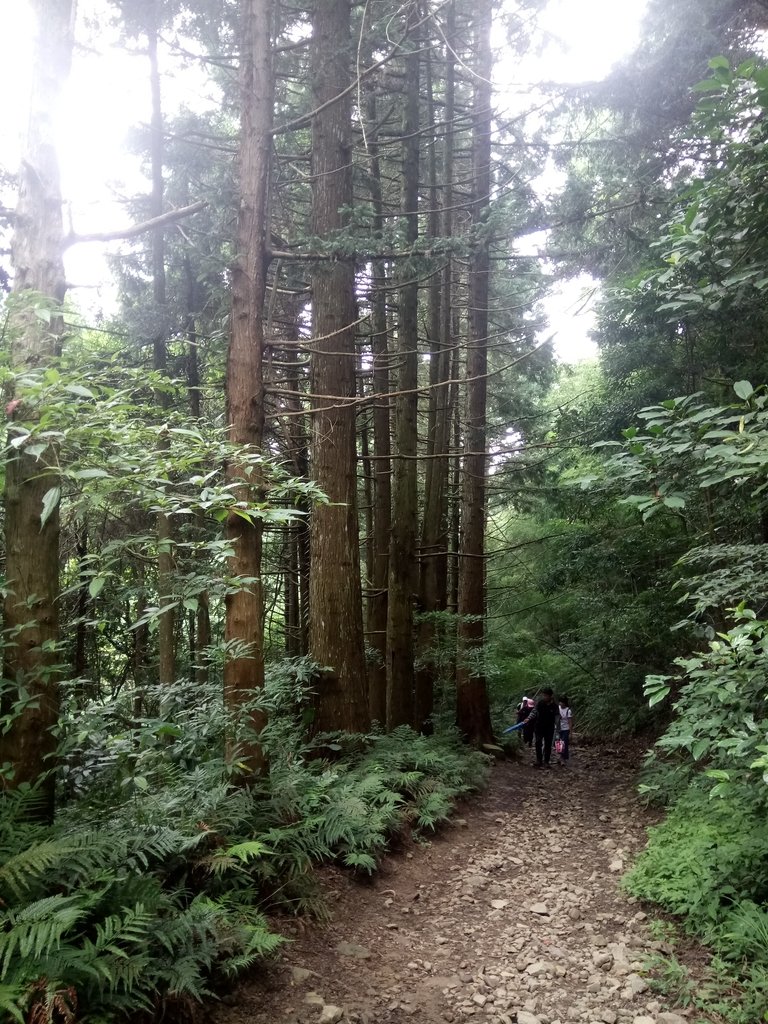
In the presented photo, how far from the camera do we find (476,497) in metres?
11.7

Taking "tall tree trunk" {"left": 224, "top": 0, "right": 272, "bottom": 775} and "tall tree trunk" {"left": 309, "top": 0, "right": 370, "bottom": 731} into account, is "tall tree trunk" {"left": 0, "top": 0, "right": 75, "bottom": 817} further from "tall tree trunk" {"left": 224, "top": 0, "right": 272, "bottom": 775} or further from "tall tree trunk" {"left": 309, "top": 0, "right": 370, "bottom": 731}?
"tall tree trunk" {"left": 309, "top": 0, "right": 370, "bottom": 731}

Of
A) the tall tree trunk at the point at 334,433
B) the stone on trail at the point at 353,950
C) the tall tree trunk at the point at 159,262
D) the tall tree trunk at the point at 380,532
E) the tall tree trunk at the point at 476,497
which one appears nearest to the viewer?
the stone on trail at the point at 353,950

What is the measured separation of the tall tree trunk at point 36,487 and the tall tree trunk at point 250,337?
59.7 inches

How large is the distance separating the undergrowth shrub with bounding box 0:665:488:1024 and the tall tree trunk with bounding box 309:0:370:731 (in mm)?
887

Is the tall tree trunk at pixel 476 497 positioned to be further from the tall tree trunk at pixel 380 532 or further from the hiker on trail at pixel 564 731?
the tall tree trunk at pixel 380 532

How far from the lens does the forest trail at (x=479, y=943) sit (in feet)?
12.7

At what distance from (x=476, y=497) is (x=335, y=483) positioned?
191 inches

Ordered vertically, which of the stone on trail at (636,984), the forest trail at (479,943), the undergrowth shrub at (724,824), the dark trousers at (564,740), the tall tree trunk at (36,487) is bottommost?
the dark trousers at (564,740)

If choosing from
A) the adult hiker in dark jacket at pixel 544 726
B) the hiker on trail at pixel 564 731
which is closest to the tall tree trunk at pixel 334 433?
the adult hiker in dark jacket at pixel 544 726

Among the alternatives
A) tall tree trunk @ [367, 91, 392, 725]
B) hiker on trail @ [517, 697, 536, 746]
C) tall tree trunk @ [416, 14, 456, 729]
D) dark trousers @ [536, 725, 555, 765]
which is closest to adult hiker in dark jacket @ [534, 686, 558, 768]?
dark trousers @ [536, 725, 555, 765]

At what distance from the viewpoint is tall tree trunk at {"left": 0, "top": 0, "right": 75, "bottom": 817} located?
354 cm

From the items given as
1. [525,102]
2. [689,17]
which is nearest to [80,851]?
[689,17]

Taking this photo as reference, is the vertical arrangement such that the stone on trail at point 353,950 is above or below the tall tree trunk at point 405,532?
below

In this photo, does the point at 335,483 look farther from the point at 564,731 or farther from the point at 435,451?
the point at 564,731
